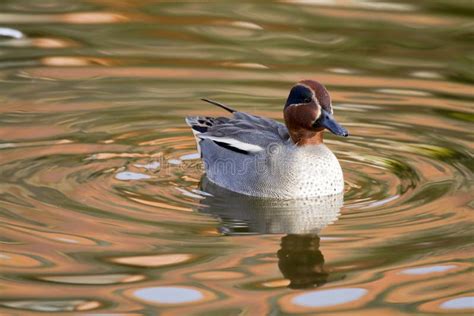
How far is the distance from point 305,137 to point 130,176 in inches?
57.7

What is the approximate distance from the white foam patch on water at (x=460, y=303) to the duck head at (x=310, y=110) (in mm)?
2151

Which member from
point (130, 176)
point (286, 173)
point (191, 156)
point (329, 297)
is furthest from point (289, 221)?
point (191, 156)

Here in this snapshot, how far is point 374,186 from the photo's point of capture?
32.2ft

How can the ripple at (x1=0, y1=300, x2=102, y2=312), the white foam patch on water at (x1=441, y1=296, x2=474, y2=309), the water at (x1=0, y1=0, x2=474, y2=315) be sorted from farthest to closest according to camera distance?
the water at (x1=0, y1=0, x2=474, y2=315), the white foam patch on water at (x1=441, y1=296, x2=474, y2=309), the ripple at (x1=0, y1=300, x2=102, y2=312)

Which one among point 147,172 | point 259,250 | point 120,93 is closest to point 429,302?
point 259,250

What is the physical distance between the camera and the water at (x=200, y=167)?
7703 millimetres

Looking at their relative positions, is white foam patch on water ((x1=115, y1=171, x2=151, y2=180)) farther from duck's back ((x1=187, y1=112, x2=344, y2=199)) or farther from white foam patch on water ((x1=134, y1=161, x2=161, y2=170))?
duck's back ((x1=187, y1=112, x2=344, y2=199))

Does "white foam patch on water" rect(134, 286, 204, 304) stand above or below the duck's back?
below

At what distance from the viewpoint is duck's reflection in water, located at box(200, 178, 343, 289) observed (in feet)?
26.5

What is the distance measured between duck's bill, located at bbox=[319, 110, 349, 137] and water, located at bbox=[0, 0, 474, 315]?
0.60 metres

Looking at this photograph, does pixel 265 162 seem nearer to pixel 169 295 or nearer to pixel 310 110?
pixel 310 110

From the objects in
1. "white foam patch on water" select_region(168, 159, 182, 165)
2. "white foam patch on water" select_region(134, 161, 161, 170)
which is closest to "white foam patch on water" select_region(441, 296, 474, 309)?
"white foam patch on water" select_region(134, 161, 161, 170)

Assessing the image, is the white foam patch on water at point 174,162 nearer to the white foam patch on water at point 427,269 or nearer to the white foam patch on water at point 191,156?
the white foam patch on water at point 191,156

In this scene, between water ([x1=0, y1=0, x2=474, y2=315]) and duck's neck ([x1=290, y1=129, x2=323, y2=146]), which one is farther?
duck's neck ([x1=290, y1=129, x2=323, y2=146])
